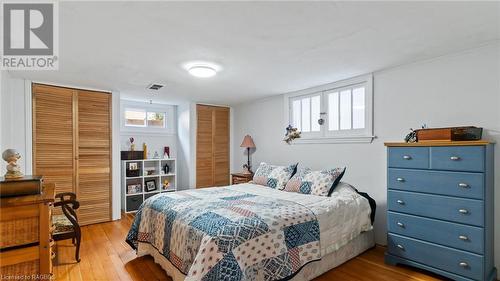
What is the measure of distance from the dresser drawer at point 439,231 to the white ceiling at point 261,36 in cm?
165

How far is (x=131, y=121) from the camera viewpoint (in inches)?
198

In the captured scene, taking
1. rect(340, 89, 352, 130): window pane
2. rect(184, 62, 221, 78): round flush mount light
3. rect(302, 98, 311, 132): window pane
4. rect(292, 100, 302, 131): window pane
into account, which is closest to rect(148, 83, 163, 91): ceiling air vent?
rect(184, 62, 221, 78): round flush mount light

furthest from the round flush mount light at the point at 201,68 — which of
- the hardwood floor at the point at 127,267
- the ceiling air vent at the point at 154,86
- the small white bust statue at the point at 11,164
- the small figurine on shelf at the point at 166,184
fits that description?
the small figurine on shelf at the point at 166,184

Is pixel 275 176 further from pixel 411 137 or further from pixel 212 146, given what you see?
pixel 212 146

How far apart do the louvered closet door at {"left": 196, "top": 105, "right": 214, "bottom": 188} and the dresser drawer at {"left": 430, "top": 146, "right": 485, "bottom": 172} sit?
3949mm

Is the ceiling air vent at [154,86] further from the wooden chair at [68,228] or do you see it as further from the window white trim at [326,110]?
the window white trim at [326,110]

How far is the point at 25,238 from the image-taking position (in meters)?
1.59

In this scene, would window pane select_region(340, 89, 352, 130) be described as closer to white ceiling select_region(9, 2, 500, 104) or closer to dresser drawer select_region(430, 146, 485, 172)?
white ceiling select_region(9, 2, 500, 104)

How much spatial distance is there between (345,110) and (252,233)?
235 cm

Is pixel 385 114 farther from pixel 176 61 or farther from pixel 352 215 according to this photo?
pixel 176 61

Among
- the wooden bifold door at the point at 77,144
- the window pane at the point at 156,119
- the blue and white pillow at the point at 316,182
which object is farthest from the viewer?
the window pane at the point at 156,119

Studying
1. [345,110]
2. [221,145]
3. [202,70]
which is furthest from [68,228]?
[345,110]

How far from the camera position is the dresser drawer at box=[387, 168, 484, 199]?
2.09 m

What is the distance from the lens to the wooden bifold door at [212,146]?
5184 mm
